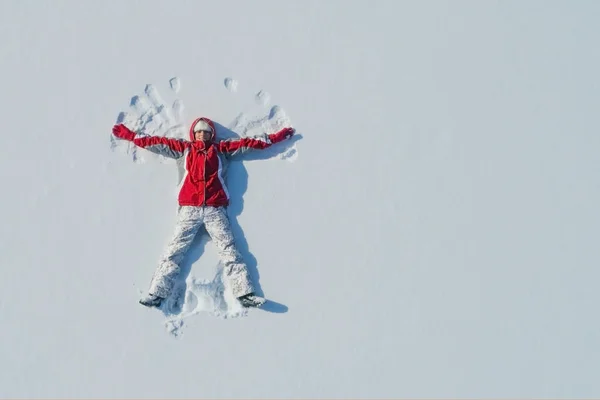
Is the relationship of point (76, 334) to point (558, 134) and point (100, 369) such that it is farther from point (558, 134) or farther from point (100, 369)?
point (558, 134)

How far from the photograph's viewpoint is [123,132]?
4.72 meters

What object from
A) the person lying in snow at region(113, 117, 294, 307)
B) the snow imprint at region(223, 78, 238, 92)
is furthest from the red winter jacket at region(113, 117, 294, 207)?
the snow imprint at region(223, 78, 238, 92)

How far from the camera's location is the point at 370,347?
464cm

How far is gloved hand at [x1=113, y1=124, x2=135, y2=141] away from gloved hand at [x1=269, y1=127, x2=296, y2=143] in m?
0.98

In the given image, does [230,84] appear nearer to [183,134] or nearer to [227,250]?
[183,134]

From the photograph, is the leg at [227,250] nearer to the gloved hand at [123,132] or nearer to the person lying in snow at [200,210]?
the person lying in snow at [200,210]

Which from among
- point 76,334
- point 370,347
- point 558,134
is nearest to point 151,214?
point 76,334

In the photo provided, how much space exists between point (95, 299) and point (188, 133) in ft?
4.33

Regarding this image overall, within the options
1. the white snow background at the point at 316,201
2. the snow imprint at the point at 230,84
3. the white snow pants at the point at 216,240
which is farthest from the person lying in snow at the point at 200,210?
the snow imprint at the point at 230,84

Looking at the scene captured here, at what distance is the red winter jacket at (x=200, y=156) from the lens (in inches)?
182

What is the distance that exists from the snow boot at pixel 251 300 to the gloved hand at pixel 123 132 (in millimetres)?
1367

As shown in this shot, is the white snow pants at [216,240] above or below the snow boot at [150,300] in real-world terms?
above

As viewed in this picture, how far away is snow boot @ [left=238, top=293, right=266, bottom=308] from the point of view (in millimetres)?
4590

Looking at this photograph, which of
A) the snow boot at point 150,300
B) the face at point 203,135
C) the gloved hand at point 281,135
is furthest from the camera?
the gloved hand at point 281,135
